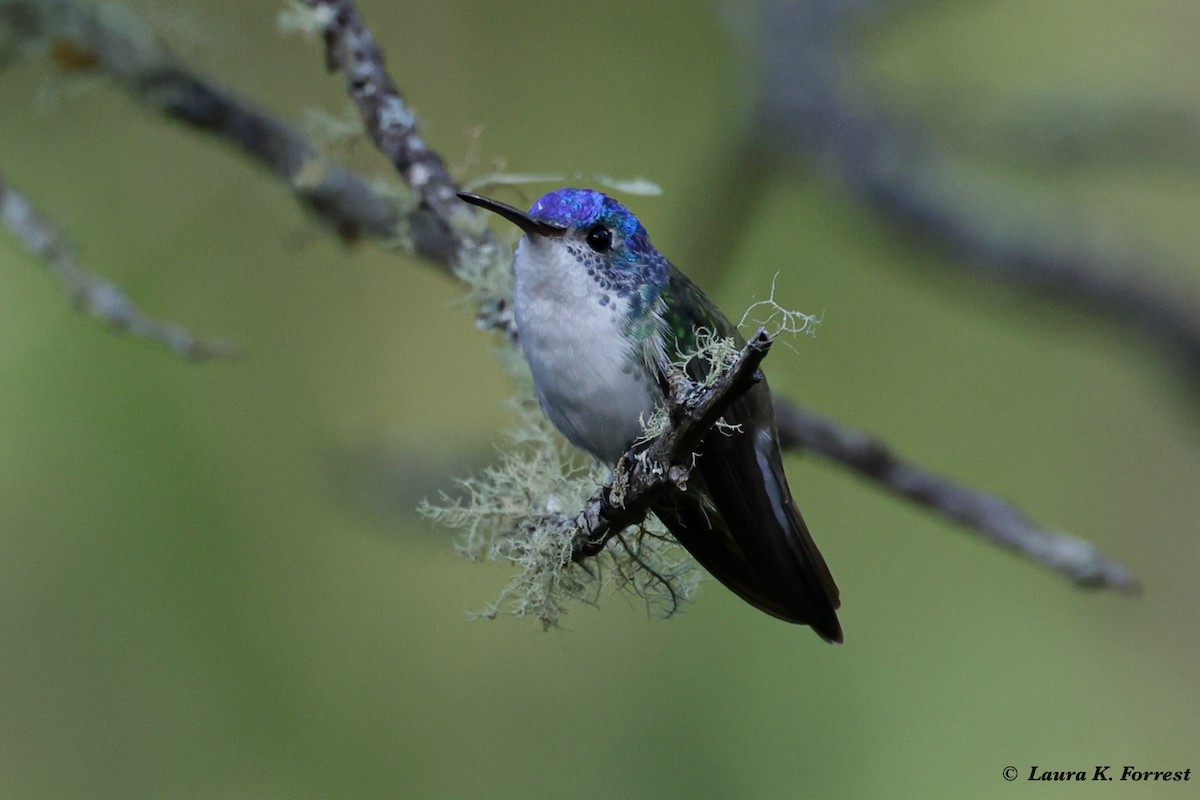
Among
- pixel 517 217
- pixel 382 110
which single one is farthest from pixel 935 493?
pixel 382 110

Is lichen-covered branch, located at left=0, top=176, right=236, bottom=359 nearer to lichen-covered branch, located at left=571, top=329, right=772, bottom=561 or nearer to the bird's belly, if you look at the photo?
the bird's belly

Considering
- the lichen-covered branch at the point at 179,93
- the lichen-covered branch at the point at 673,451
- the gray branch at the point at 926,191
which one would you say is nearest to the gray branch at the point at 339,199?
the lichen-covered branch at the point at 179,93

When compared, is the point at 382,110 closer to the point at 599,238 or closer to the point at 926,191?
the point at 599,238

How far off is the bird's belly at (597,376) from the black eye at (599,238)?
0.41 feet

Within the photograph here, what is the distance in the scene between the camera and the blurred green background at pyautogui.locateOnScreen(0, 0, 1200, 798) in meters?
3.47

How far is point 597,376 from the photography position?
1406 mm

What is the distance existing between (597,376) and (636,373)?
2.0 inches

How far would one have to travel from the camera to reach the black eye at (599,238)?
4.87ft

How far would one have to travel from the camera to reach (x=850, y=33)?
131 inches

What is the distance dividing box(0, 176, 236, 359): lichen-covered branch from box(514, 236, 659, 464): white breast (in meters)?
0.70

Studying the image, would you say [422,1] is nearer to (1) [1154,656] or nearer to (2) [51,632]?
(2) [51,632]

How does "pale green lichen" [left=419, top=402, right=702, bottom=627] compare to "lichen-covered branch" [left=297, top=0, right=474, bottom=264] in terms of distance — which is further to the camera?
"lichen-covered branch" [left=297, top=0, right=474, bottom=264]

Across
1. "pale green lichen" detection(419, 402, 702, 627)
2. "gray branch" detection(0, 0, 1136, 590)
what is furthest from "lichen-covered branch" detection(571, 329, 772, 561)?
"gray branch" detection(0, 0, 1136, 590)

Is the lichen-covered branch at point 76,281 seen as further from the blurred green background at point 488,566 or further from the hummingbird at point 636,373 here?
the blurred green background at point 488,566
